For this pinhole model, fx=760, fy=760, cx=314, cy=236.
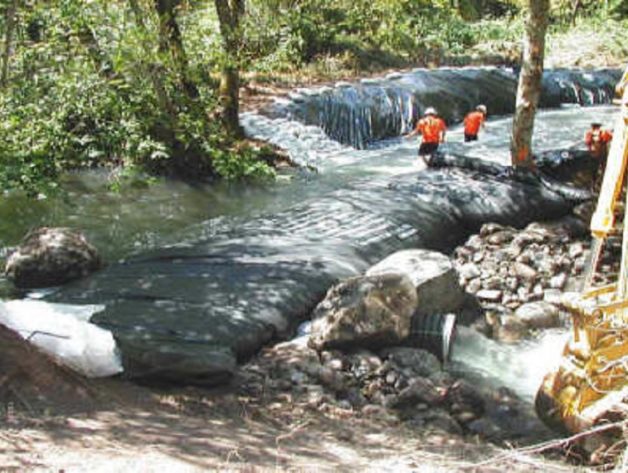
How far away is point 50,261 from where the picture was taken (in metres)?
8.57

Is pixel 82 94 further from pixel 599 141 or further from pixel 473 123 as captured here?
pixel 473 123

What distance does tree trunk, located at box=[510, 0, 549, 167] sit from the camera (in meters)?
11.5

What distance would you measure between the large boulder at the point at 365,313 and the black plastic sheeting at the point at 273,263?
0.52 m

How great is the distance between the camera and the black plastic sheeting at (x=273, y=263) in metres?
6.56

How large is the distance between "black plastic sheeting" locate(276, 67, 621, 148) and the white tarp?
37.6 feet

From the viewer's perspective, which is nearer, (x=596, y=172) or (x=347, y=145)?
(x=596, y=172)

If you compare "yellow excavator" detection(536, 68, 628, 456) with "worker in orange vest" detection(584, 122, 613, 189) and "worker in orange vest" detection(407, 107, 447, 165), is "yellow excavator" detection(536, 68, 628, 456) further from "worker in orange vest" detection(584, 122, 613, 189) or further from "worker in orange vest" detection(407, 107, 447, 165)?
"worker in orange vest" detection(407, 107, 447, 165)

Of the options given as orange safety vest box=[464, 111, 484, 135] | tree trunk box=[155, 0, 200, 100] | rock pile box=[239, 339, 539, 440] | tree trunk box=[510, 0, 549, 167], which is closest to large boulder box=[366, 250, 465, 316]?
rock pile box=[239, 339, 539, 440]

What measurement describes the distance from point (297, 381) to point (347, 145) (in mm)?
11328

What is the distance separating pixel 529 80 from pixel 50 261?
7696 millimetres

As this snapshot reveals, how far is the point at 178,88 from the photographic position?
9.96m

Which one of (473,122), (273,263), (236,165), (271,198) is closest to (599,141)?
(473,122)

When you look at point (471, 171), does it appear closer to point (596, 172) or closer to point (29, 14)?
point (596, 172)

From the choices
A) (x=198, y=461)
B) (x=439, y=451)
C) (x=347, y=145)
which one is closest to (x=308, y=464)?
(x=198, y=461)
